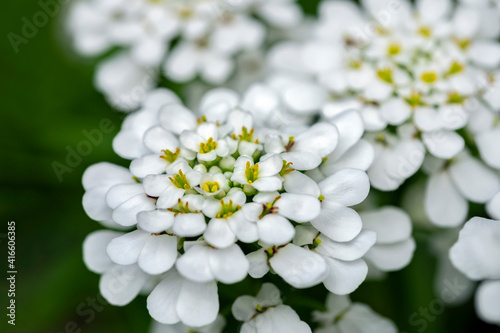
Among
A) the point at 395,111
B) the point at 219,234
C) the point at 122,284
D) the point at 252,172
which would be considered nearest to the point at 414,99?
the point at 395,111

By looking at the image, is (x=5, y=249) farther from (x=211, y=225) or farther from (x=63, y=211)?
(x=211, y=225)

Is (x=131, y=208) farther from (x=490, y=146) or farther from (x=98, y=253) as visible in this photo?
(x=490, y=146)

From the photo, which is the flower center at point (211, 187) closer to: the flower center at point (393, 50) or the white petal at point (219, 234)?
the white petal at point (219, 234)

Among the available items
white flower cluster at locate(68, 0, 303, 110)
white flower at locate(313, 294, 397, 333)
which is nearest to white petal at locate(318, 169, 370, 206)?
white flower at locate(313, 294, 397, 333)

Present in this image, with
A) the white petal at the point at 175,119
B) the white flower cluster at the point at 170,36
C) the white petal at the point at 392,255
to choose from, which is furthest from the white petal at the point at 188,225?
the white flower cluster at the point at 170,36

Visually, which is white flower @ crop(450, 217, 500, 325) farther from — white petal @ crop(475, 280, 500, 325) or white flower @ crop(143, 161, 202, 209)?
white flower @ crop(143, 161, 202, 209)

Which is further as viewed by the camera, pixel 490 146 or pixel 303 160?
pixel 490 146
